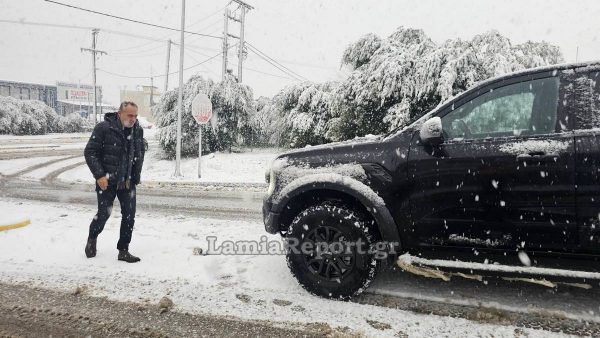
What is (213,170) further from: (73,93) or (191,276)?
(73,93)

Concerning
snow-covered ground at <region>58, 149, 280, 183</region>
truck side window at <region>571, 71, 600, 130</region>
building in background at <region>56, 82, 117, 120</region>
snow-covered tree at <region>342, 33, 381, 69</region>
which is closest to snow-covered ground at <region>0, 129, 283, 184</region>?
snow-covered ground at <region>58, 149, 280, 183</region>

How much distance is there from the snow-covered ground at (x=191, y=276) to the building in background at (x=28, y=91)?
73218 millimetres

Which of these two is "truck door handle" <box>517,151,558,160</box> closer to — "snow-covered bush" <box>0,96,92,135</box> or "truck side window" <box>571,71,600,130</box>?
"truck side window" <box>571,71,600,130</box>

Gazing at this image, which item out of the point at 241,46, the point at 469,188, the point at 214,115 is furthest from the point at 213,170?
the point at 241,46

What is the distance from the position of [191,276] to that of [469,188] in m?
2.63

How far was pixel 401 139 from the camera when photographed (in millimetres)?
3240

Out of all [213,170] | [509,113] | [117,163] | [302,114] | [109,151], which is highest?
[302,114]

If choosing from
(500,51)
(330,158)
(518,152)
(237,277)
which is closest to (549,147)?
(518,152)

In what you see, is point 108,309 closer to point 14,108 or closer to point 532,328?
point 532,328

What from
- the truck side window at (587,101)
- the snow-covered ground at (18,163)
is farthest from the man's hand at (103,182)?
the snow-covered ground at (18,163)

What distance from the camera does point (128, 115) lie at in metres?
4.26

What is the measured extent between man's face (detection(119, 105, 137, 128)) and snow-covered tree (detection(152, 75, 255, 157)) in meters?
14.2

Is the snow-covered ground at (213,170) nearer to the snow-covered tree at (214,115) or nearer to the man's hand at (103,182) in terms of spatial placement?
the snow-covered tree at (214,115)

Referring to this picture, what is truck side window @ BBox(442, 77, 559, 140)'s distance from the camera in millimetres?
2943
